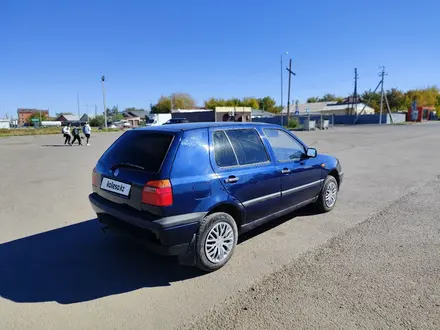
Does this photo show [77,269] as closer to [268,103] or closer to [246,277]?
[246,277]

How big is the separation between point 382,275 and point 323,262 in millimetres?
606

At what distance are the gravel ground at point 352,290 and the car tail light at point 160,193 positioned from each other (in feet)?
3.61

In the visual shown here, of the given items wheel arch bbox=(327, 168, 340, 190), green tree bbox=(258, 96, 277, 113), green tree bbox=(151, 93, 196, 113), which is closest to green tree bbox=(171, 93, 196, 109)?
green tree bbox=(151, 93, 196, 113)

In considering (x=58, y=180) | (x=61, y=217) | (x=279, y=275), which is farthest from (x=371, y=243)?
(x=58, y=180)

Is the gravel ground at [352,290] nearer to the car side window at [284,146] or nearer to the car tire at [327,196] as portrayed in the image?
the car tire at [327,196]

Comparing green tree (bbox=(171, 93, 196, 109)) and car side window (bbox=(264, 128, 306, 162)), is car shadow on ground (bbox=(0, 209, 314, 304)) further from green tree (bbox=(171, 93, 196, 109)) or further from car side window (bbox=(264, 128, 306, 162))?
green tree (bbox=(171, 93, 196, 109))

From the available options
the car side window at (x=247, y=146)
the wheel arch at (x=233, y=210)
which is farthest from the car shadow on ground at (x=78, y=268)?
the car side window at (x=247, y=146)

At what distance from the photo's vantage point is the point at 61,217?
5.11 metres

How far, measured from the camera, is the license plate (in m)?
3.19

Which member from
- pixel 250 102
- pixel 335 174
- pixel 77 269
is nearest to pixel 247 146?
pixel 335 174

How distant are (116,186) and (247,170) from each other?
5.09 feet

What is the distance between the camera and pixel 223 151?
346 cm

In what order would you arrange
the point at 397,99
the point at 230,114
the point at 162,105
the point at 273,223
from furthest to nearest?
the point at 162,105
the point at 397,99
the point at 230,114
the point at 273,223

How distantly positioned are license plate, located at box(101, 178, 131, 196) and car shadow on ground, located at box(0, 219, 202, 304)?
885mm
